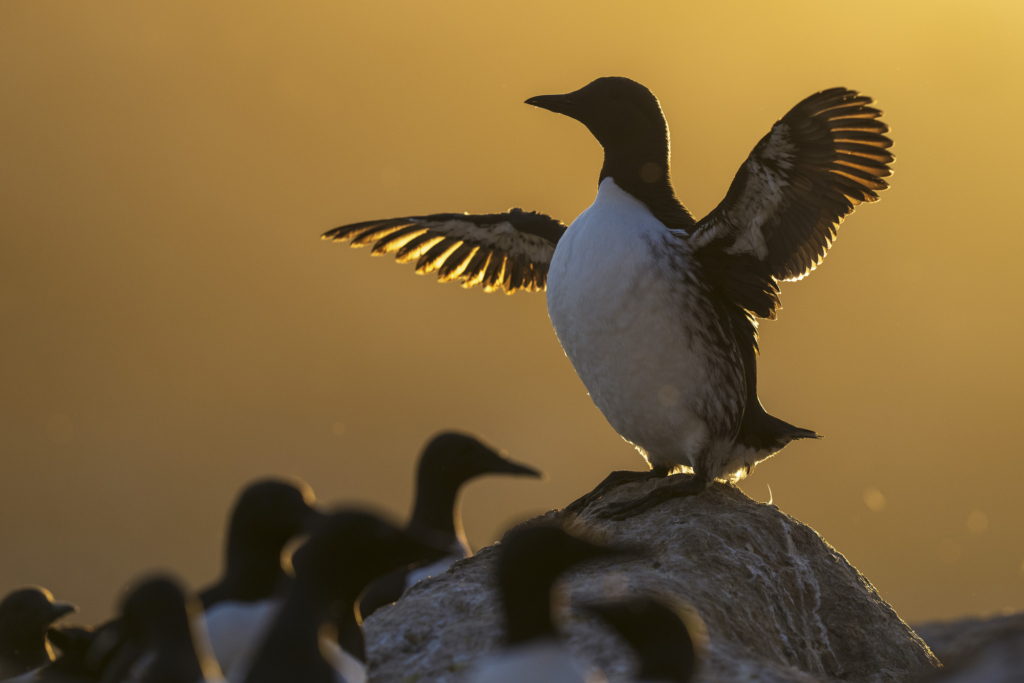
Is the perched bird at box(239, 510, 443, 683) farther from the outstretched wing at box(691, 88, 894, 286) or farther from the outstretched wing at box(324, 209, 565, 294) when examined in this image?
the outstretched wing at box(324, 209, 565, 294)

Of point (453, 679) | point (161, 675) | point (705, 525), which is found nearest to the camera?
point (161, 675)

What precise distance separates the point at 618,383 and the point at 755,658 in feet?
7.59

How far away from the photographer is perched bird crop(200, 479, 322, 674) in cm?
438

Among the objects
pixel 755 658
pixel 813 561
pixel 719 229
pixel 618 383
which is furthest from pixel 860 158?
pixel 755 658

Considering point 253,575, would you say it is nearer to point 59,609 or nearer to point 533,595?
point 533,595

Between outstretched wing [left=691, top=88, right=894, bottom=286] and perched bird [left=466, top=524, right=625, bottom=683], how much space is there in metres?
3.29

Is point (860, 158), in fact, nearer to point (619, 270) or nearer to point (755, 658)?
point (619, 270)

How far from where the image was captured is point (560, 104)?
24.0 feet

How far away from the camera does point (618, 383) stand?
641 centimetres

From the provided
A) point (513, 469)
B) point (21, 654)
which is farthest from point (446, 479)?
point (21, 654)

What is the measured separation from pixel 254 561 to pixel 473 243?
15.0 ft

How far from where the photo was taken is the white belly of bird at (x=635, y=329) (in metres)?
6.22

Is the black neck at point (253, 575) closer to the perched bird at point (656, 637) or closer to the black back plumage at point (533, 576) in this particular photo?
the black back plumage at point (533, 576)

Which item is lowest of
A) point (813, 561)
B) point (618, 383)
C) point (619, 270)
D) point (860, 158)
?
point (813, 561)
